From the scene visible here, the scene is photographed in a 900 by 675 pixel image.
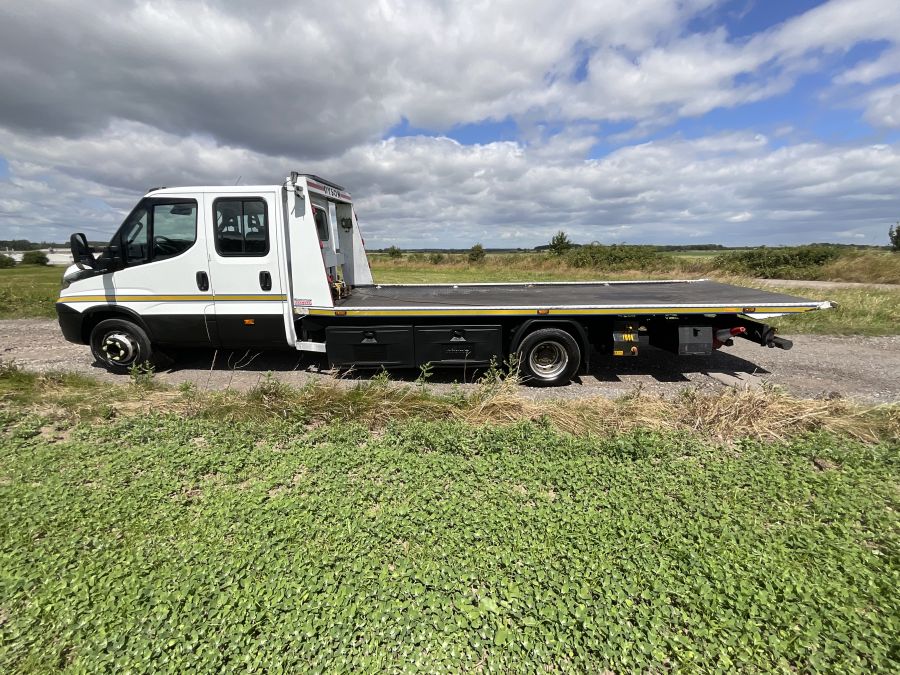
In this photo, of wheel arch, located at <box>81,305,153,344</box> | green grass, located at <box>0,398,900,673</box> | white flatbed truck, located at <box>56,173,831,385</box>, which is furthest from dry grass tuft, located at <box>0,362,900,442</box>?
wheel arch, located at <box>81,305,153,344</box>

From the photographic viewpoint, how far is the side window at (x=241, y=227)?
20.0 feet

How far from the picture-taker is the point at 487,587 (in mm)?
2445

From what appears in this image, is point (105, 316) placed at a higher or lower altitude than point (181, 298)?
lower

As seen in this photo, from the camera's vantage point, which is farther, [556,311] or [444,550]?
[556,311]

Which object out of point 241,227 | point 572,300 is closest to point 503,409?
point 572,300

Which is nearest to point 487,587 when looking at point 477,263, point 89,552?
point 89,552

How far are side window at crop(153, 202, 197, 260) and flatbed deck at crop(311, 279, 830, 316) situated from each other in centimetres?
231

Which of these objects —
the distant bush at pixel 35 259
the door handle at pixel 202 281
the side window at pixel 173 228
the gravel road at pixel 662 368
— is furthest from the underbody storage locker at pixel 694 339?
the distant bush at pixel 35 259

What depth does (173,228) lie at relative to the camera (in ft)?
20.3

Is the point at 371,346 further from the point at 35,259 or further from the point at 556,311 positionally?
the point at 35,259

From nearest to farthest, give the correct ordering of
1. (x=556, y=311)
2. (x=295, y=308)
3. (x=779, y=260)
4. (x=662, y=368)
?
(x=556, y=311), (x=295, y=308), (x=662, y=368), (x=779, y=260)

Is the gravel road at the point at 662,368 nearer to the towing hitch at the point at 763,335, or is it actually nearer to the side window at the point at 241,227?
the towing hitch at the point at 763,335

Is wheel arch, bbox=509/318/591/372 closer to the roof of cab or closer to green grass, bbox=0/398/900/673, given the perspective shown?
green grass, bbox=0/398/900/673

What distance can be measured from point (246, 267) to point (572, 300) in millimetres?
4977
